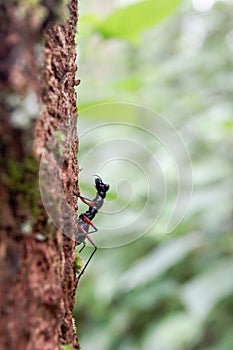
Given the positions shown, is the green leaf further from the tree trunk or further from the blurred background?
the tree trunk

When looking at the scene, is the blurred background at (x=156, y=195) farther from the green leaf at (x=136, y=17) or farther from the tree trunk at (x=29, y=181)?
the tree trunk at (x=29, y=181)

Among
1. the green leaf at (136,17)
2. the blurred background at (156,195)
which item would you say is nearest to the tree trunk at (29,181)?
the blurred background at (156,195)

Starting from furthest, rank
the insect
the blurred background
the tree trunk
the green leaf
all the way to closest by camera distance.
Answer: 1. the blurred background
2. the green leaf
3. the insect
4. the tree trunk

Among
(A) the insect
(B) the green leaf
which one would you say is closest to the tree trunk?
(A) the insect

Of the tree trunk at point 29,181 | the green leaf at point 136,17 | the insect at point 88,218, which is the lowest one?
the tree trunk at point 29,181

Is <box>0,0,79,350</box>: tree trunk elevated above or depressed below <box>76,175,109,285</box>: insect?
below

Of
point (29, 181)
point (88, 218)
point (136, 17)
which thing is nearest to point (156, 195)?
point (136, 17)

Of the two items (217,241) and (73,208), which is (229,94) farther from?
(73,208)
